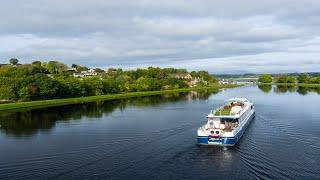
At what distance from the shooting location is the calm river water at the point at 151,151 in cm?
2780

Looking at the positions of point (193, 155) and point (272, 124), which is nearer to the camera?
point (193, 155)

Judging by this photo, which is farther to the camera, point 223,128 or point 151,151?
point 223,128

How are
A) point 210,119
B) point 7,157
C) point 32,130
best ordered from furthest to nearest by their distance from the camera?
point 32,130 < point 210,119 < point 7,157

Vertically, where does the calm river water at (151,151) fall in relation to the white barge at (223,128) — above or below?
below

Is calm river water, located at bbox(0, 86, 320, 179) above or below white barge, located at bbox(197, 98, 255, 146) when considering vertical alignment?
below

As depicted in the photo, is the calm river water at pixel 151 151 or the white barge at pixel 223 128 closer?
the calm river water at pixel 151 151

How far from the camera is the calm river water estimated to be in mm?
27797

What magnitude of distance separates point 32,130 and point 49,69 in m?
122

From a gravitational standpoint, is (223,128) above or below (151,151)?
above

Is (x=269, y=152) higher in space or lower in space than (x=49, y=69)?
lower

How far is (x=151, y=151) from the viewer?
34219 mm

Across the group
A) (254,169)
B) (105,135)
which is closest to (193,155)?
(254,169)

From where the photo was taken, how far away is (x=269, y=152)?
110 feet

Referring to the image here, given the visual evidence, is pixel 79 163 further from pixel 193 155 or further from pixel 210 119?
pixel 210 119
